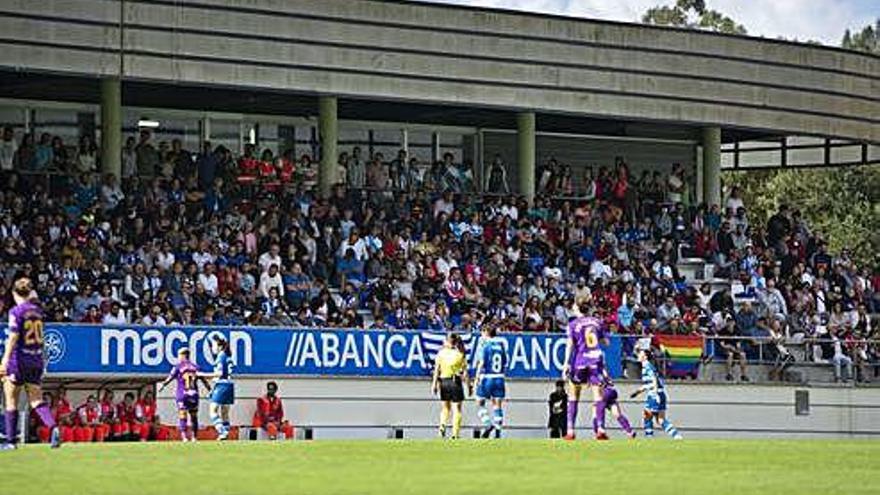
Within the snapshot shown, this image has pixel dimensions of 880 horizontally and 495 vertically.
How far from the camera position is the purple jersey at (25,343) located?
2419 centimetres

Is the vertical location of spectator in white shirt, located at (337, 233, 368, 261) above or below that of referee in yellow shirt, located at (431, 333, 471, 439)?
above

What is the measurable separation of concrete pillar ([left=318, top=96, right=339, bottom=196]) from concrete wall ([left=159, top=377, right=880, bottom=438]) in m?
6.78

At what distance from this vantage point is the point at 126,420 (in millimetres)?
35469

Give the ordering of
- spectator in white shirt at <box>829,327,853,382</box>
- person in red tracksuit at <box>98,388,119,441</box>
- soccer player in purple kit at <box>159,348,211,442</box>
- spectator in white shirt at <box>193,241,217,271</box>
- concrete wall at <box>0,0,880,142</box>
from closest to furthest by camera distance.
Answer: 1. soccer player in purple kit at <box>159,348,211,442</box>
2. person in red tracksuit at <box>98,388,119,441</box>
3. spectator in white shirt at <box>193,241,217,271</box>
4. concrete wall at <box>0,0,880,142</box>
5. spectator in white shirt at <box>829,327,853,382</box>

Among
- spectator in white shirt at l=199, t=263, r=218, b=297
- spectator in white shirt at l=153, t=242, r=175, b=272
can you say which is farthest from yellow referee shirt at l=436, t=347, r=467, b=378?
spectator in white shirt at l=153, t=242, r=175, b=272

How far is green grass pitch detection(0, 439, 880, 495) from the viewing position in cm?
1894

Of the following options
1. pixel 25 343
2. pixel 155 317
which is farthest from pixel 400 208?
pixel 25 343

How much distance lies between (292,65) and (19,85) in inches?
218

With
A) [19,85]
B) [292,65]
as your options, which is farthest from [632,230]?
[19,85]

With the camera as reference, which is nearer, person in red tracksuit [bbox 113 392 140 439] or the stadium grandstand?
person in red tracksuit [bbox 113 392 140 439]

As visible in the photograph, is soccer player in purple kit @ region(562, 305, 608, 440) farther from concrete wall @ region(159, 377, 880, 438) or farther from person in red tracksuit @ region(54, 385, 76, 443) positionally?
person in red tracksuit @ region(54, 385, 76, 443)

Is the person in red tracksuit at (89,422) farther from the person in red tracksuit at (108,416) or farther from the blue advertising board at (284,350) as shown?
the blue advertising board at (284,350)

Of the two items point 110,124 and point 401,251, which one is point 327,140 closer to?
point 401,251

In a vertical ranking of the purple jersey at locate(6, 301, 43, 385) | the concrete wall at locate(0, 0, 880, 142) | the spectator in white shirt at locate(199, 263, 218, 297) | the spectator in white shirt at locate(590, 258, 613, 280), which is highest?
the concrete wall at locate(0, 0, 880, 142)
